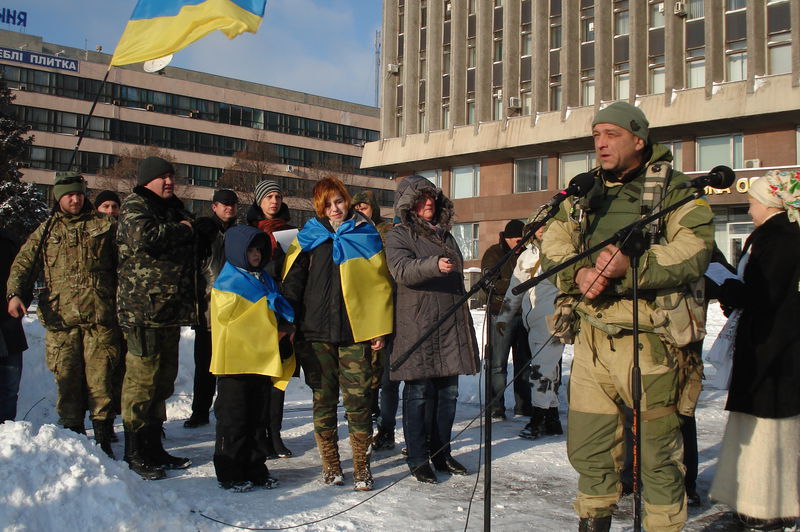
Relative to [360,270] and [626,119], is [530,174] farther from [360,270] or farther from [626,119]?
[626,119]

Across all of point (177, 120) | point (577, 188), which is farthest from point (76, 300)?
point (177, 120)

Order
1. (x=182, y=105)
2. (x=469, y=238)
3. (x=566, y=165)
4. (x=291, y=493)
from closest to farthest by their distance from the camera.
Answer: (x=291, y=493) < (x=566, y=165) < (x=469, y=238) < (x=182, y=105)

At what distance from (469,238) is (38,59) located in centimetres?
4163

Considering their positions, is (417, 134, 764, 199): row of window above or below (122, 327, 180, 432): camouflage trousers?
above

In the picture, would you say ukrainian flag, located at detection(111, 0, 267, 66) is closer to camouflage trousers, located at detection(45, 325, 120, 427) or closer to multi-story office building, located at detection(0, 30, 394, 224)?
camouflage trousers, located at detection(45, 325, 120, 427)

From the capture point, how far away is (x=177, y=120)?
7062cm

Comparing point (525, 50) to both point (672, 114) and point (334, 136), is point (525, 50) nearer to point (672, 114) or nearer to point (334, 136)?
point (672, 114)

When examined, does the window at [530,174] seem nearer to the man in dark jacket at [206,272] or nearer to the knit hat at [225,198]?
the man in dark jacket at [206,272]

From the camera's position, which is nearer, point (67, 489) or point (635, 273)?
point (635, 273)

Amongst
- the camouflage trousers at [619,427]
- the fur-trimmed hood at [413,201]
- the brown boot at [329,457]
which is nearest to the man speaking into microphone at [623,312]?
the camouflage trousers at [619,427]

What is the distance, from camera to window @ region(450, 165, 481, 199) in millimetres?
44875

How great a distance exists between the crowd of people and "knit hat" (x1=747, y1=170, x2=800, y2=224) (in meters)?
0.01

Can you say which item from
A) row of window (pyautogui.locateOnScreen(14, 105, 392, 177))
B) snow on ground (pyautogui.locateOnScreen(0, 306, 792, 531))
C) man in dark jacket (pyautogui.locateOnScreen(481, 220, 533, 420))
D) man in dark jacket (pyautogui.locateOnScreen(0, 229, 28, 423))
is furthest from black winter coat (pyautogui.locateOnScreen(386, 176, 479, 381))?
row of window (pyautogui.locateOnScreen(14, 105, 392, 177))

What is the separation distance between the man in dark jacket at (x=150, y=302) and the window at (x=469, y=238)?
129 feet
